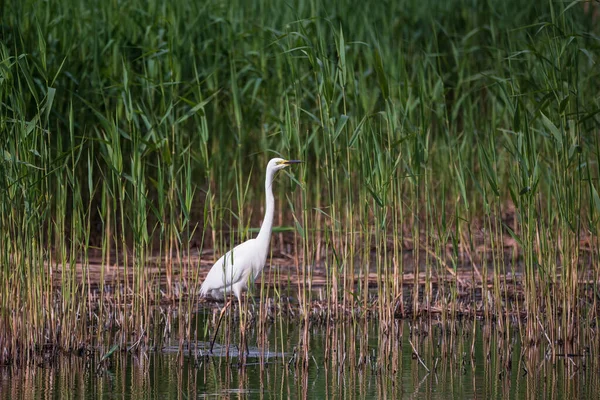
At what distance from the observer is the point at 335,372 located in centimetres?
645

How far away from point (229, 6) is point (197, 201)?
241 cm

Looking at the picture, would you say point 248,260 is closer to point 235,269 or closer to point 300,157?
point 235,269

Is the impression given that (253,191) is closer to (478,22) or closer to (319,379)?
(478,22)

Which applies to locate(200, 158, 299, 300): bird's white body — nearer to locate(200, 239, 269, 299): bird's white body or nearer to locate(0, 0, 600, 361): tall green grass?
locate(200, 239, 269, 299): bird's white body

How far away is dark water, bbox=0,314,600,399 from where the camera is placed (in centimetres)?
590

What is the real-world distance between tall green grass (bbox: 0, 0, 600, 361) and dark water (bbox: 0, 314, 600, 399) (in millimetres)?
226

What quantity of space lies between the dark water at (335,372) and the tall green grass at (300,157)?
0.23 m

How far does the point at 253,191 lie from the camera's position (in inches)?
465

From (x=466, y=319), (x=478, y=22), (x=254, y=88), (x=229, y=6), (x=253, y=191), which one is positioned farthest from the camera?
(x=478, y=22)

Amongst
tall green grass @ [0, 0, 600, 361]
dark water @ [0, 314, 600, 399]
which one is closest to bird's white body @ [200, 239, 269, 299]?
tall green grass @ [0, 0, 600, 361]

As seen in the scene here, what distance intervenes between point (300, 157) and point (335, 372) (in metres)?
1.81

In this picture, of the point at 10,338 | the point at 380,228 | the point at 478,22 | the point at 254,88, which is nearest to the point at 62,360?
the point at 10,338

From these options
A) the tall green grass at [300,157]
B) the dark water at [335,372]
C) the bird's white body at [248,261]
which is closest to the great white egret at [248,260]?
the bird's white body at [248,261]

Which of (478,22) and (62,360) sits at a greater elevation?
(478,22)
